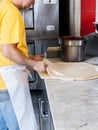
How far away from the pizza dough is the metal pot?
51mm

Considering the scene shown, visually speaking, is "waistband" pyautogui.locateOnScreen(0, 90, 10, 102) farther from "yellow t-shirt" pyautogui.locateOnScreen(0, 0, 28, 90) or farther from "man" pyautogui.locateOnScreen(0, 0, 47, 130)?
"yellow t-shirt" pyautogui.locateOnScreen(0, 0, 28, 90)

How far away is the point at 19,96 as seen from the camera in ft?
5.50

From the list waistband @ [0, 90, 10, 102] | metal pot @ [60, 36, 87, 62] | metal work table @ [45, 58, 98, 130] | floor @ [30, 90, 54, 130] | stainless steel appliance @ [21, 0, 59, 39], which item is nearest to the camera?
metal work table @ [45, 58, 98, 130]

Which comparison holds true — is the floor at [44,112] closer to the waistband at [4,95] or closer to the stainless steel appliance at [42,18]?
the waistband at [4,95]

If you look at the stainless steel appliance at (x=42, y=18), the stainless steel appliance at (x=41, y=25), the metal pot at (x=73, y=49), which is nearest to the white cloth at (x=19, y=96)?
the metal pot at (x=73, y=49)

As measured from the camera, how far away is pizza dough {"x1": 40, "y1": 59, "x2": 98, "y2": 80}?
1628 millimetres

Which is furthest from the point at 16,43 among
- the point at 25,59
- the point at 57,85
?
the point at 57,85

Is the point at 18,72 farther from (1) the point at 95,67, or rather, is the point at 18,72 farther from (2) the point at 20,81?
(1) the point at 95,67

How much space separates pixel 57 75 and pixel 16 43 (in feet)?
0.98

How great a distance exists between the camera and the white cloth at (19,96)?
5.46 ft

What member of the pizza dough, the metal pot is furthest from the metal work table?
the metal pot

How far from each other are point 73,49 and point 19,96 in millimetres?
530

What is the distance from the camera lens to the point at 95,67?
6.02ft

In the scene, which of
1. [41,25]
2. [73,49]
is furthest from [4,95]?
[41,25]
